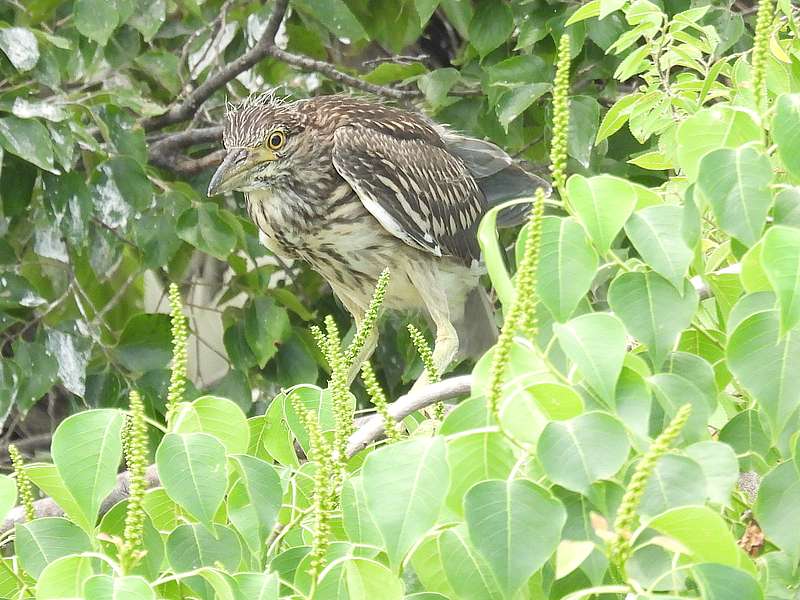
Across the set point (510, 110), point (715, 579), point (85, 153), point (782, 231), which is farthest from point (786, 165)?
point (85, 153)

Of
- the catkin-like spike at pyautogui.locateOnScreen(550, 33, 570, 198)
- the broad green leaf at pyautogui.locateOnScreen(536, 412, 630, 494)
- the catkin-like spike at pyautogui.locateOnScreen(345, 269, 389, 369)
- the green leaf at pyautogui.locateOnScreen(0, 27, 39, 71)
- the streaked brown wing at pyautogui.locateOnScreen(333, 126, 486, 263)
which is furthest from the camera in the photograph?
the streaked brown wing at pyautogui.locateOnScreen(333, 126, 486, 263)

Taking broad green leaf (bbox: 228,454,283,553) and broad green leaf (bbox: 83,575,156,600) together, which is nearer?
broad green leaf (bbox: 83,575,156,600)

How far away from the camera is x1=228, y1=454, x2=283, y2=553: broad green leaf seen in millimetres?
1100

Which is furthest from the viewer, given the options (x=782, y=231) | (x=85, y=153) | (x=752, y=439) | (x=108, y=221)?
(x=85, y=153)

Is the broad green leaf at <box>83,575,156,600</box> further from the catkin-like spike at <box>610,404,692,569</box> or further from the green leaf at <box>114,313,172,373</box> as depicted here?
the green leaf at <box>114,313,172,373</box>

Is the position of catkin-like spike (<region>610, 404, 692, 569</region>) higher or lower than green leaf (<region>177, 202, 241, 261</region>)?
higher

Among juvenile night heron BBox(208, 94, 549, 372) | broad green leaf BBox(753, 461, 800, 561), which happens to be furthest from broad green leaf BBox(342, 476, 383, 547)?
juvenile night heron BBox(208, 94, 549, 372)

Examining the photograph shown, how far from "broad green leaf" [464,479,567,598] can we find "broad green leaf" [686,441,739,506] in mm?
120

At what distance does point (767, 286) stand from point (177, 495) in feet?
1.67

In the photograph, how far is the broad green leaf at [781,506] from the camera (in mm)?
1007

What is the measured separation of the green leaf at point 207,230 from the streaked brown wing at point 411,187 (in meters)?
Answer: 0.34

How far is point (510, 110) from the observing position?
2959 mm

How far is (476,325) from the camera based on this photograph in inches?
153

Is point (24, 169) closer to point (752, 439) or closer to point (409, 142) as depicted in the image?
point (409, 142)
